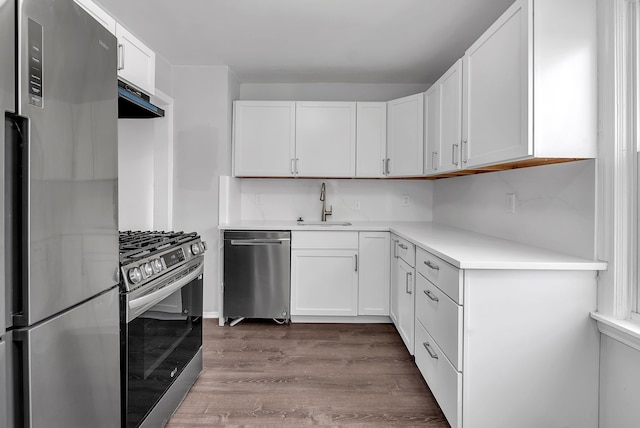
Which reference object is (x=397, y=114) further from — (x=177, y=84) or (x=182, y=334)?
(x=182, y=334)

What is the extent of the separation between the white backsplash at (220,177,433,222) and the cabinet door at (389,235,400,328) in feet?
2.54

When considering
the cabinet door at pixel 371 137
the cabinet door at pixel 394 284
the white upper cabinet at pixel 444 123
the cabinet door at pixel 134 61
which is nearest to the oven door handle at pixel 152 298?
the cabinet door at pixel 134 61

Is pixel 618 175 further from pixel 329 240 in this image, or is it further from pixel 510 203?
pixel 329 240

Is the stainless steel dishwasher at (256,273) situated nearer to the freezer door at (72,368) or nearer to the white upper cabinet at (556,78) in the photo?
the freezer door at (72,368)

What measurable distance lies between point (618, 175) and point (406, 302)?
1.50m

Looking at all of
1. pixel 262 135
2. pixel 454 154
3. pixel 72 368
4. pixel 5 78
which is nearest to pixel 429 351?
pixel 454 154

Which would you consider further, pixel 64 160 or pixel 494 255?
pixel 494 255

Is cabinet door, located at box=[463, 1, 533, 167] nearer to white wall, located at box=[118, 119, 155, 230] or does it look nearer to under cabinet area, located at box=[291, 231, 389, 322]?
under cabinet area, located at box=[291, 231, 389, 322]

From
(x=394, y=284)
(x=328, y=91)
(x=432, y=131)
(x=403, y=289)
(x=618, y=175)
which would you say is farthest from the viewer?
(x=328, y=91)

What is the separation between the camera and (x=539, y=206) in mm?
2096

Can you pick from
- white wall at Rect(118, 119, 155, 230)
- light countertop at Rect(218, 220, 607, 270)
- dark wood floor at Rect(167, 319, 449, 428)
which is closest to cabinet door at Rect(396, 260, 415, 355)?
dark wood floor at Rect(167, 319, 449, 428)

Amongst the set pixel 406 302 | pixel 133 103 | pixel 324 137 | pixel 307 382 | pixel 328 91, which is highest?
pixel 328 91

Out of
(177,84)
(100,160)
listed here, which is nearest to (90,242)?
(100,160)

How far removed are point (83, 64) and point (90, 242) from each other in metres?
0.53
